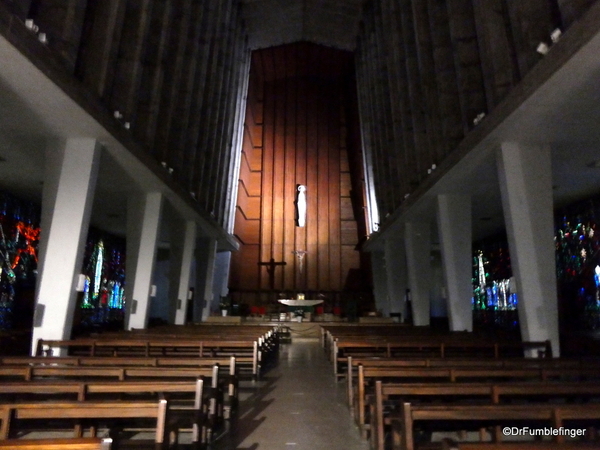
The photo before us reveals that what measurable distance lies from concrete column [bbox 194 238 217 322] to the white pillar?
902 cm

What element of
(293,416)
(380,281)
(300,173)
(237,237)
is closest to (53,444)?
(293,416)

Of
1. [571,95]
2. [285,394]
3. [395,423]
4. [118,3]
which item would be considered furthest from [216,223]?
[395,423]

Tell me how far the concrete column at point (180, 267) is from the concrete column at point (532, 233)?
9.13 meters

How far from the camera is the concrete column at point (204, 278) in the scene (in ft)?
50.5

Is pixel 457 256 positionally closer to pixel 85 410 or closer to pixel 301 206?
pixel 85 410

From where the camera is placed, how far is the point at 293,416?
407 cm

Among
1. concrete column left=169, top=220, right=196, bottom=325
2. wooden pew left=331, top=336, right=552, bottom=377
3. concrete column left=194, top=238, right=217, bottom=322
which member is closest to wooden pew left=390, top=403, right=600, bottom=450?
wooden pew left=331, top=336, right=552, bottom=377

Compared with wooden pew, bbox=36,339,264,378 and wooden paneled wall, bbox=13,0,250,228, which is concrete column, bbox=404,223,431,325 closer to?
wooden paneled wall, bbox=13,0,250,228

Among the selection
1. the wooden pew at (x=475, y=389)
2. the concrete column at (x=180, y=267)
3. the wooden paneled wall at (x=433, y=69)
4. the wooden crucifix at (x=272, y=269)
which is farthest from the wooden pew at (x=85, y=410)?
the wooden crucifix at (x=272, y=269)

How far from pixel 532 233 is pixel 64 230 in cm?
714

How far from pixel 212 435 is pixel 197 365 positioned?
2.69 ft

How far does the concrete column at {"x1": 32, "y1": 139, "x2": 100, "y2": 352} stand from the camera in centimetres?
630

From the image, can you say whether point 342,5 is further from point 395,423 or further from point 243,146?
point 395,423

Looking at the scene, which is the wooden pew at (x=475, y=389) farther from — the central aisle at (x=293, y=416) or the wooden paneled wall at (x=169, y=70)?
the wooden paneled wall at (x=169, y=70)
